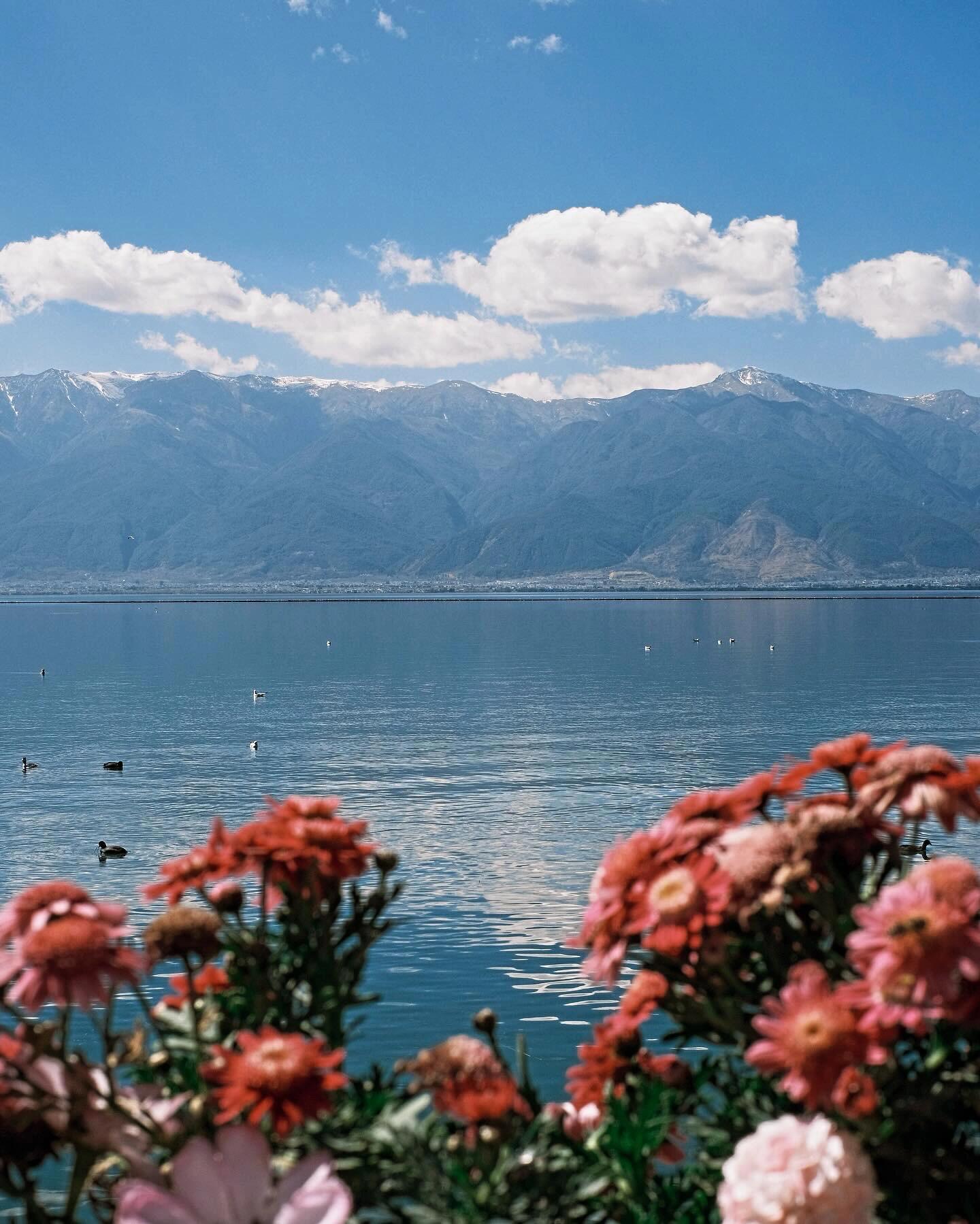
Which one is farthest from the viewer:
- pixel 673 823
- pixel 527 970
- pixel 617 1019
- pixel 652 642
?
pixel 652 642

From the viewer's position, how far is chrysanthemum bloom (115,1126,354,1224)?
292cm

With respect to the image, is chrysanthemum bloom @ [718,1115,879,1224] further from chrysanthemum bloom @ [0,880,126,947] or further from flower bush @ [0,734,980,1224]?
chrysanthemum bloom @ [0,880,126,947]

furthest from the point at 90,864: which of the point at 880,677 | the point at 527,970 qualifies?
the point at 880,677

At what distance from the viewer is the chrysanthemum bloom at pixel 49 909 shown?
10.3 ft

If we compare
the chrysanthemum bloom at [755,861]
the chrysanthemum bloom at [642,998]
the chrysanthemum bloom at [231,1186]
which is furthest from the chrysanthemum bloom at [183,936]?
the chrysanthemum bloom at [755,861]

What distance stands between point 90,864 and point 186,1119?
39658 millimetres

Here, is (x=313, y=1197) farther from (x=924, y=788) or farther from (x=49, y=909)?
(x=924, y=788)

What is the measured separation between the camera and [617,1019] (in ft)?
13.8

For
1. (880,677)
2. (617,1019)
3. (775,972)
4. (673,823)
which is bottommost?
(880,677)

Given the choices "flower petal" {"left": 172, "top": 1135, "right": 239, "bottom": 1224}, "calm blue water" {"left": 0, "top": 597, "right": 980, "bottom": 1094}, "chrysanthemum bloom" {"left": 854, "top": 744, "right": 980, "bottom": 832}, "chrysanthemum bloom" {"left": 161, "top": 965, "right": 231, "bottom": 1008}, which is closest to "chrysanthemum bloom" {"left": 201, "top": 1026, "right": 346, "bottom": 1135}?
"flower petal" {"left": 172, "top": 1135, "right": 239, "bottom": 1224}

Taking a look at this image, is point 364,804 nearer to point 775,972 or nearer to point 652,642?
point 775,972

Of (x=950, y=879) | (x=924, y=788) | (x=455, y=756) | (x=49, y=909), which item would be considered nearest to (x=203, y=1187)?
(x=49, y=909)

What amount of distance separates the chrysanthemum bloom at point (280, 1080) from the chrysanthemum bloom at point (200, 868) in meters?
0.63

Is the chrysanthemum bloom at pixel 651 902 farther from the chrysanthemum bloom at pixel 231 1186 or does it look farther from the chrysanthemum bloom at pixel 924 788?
the chrysanthemum bloom at pixel 231 1186
